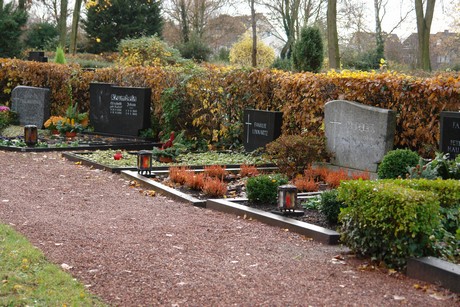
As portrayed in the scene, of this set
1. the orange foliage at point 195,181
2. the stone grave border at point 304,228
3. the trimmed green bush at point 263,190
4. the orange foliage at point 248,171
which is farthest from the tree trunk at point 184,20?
the trimmed green bush at point 263,190

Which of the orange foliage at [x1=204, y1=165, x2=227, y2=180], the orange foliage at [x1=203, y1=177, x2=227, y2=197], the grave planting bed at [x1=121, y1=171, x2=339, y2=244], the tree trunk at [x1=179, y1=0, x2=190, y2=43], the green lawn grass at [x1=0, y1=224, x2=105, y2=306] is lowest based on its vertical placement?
the green lawn grass at [x1=0, y1=224, x2=105, y2=306]

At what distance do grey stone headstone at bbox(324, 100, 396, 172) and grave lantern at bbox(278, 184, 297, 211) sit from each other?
387 cm

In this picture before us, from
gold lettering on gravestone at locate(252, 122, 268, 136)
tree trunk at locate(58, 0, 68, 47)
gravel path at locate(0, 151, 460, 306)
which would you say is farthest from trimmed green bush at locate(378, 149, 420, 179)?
tree trunk at locate(58, 0, 68, 47)

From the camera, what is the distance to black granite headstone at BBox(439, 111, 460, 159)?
1161 cm

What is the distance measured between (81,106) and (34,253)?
1573 centimetres

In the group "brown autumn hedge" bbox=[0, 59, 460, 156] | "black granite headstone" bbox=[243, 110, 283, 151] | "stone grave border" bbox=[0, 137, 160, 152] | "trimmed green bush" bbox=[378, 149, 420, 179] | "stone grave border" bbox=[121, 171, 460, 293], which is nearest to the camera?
"stone grave border" bbox=[121, 171, 460, 293]

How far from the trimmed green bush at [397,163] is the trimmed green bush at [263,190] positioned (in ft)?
6.14

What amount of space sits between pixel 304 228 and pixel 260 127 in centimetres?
718

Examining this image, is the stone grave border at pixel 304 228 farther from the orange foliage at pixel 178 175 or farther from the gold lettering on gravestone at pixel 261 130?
the gold lettering on gravestone at pixel 261 130

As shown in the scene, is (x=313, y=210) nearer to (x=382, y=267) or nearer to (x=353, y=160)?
(x=382, y=267)

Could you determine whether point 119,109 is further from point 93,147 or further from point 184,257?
point 184,257

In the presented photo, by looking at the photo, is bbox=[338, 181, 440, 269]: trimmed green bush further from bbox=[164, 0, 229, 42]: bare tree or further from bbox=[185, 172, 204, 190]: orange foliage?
bbox=[164, 0, 229, 42]: bare tree

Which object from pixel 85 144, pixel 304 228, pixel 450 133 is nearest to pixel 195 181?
pixel 304 228

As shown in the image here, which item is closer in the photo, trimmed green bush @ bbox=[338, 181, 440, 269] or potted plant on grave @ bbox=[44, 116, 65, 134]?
trimmed green bush @ bbox=[338, 181, 440, 269]
